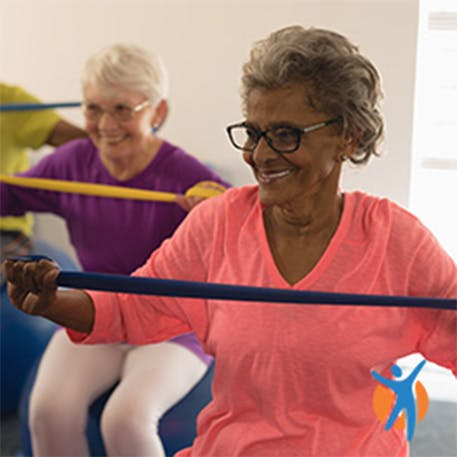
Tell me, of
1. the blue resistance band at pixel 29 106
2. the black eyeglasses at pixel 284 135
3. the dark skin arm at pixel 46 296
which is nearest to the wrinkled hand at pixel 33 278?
the dark skin arm at pixel 46 296

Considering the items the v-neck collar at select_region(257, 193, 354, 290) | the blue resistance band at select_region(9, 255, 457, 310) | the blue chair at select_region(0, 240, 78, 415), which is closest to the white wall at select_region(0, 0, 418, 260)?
the v-neck collar at select_region(257, 193, 354, 290)

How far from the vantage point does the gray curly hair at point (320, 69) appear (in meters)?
1.25

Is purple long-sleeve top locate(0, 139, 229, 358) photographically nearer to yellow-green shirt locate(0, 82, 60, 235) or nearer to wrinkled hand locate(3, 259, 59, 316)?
yellow-green shirt locate(0, 82, 60, 235)

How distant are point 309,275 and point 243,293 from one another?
0.19 metres

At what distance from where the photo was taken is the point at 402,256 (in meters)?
1.31

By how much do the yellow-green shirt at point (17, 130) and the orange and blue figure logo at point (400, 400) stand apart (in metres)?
1.49

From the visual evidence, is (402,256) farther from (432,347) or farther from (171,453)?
(171,453)

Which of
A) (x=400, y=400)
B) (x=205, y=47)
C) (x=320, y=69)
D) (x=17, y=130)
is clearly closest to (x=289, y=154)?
(x=320, y=69)

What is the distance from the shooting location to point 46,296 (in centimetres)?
133

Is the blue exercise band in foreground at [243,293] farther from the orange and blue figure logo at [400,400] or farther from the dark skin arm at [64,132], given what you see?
the dark skin arm at [64,132]

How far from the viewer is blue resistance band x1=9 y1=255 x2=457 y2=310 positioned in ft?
3.89

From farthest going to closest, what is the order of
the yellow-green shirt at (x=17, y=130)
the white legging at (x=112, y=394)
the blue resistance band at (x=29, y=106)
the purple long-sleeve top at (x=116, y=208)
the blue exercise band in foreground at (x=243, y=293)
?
the yellow-green shirt at (x=17, y=130) → the blue resistance band at (x=29, y=106) → the purple long-sleeve top at (x=116, y=208) → the white legging at (x=112, y=394) → the blue exercise band in foreground at (x=243, y=293)

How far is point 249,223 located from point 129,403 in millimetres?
595

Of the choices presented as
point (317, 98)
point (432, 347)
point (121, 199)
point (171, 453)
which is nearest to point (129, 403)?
point (171, 453)
